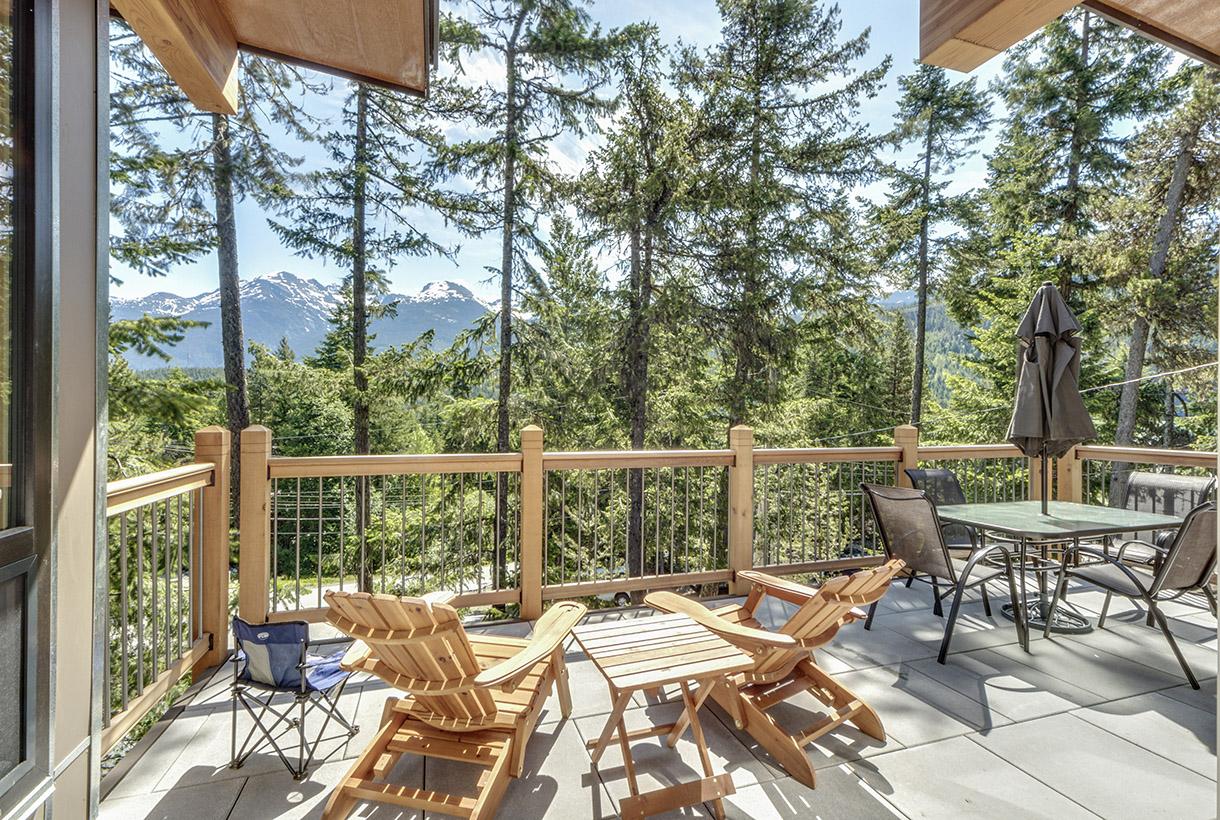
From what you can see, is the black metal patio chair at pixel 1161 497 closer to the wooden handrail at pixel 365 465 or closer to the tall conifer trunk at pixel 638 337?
the wooden handrail at pixel 365 465

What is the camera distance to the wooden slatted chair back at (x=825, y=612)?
2416 mm

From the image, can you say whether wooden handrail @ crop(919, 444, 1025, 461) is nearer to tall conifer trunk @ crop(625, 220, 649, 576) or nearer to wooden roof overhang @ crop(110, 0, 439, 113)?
wooden roof overhang @ crop(110, 0, 439, 113)

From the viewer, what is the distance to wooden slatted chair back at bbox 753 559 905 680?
242cm

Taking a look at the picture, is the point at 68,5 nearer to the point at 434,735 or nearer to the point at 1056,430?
the point at 434,735

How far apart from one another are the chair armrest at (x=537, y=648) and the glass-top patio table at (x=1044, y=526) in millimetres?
2613

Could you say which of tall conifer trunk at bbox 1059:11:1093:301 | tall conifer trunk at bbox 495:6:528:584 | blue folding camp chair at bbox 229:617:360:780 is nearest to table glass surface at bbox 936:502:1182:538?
blue folding camp chair at bbox 229:617:360:780

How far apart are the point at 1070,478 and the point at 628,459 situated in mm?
4301

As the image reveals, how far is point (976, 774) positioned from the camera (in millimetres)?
2289

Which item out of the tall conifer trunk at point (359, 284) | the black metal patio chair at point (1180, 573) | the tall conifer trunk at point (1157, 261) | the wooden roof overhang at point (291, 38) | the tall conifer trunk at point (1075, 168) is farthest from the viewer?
the tall conifer trunk at point (1075, 168)

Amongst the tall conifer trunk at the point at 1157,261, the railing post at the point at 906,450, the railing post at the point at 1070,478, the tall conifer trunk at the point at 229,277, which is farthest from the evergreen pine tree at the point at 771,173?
the tall conifer trunk at the point at 229,277

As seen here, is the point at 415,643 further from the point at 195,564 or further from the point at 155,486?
the point at 195,564

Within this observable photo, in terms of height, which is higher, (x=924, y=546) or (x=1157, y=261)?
(x=1157, y=261)

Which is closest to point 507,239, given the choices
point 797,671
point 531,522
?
point 531,522

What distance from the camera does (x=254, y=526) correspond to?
11.0 ft
